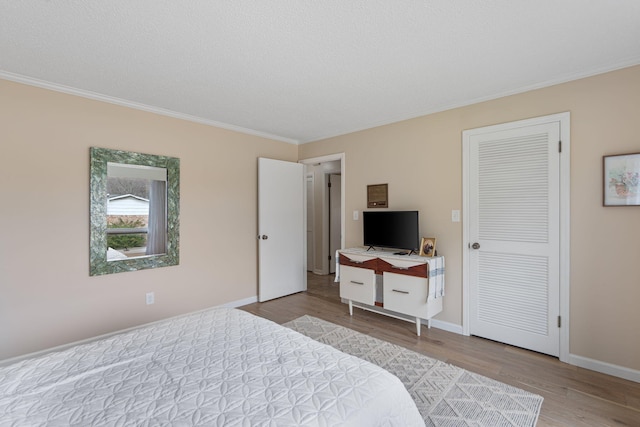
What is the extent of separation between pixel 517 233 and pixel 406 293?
1181mm

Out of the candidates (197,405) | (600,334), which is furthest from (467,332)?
(197,405)

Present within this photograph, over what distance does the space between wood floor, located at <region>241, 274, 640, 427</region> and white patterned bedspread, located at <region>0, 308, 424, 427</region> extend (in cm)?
140

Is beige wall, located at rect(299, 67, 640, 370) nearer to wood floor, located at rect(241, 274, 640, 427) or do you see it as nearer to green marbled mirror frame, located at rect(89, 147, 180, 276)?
wood floor, located at rect(241, 274, 640, 427)

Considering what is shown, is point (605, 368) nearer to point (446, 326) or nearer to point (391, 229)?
point (446, 326)

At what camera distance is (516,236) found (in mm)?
2758

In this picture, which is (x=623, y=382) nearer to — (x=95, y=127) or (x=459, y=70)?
(x=459, y=70)

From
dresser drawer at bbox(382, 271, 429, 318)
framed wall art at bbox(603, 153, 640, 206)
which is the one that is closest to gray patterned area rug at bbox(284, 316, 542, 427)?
dresser drawer at bbox(382, 271, 429, 318)

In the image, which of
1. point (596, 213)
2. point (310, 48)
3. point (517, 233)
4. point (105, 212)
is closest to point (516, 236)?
point (517, 233)

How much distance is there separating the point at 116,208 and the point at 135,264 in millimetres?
608

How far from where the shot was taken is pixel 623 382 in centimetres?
221

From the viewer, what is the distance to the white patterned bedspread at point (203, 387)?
3.43 feet

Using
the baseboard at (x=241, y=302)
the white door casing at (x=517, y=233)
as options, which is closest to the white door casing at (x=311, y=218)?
the baseboard at (x=241, y=302)

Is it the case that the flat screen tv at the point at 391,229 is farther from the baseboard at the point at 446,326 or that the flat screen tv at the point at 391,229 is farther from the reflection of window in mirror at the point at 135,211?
the reflection of window in mirror at the point at 135,211

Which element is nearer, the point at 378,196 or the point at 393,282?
the point at 393,282
